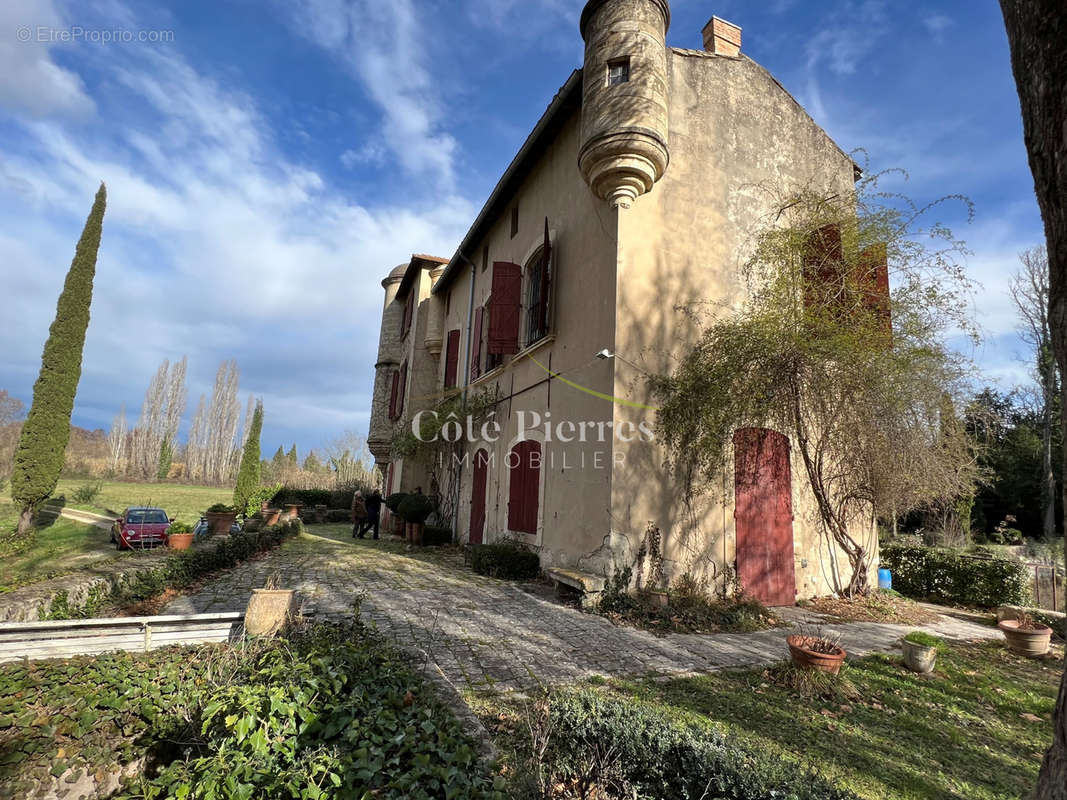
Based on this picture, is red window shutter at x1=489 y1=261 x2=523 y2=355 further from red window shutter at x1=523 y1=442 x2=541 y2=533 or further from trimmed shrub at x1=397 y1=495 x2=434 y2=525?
trimmed shrub at x1=397 y1=495 x2=434 y2=525

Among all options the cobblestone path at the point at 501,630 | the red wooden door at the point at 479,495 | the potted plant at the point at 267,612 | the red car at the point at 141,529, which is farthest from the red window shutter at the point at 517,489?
the red car at the point at 141,529

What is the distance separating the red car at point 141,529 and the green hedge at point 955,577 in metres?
17.9

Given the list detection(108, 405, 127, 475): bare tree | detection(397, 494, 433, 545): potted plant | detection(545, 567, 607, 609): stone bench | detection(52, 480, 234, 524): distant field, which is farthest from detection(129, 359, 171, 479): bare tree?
detection(545, 567, 607, 609): stone bench

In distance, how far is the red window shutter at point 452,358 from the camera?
52.6 ft

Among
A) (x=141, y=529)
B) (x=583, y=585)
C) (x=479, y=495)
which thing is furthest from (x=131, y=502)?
(x=583, y=585)

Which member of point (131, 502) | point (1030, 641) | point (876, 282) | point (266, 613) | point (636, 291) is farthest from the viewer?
point (131, 502)

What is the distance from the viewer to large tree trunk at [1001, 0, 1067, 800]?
5.58ft

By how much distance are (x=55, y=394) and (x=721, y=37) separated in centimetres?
Answer: 1940

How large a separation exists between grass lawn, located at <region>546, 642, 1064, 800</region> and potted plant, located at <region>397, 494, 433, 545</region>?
10057mm

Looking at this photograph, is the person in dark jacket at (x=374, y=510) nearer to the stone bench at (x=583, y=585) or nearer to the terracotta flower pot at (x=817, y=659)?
the stone bench at (x=583, y=585)

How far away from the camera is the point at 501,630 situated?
5969 mm

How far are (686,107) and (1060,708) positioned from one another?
9.83m

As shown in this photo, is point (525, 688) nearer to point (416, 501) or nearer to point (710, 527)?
point (710, 527)

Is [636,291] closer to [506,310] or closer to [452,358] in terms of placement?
[506,310]
